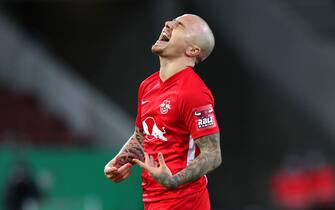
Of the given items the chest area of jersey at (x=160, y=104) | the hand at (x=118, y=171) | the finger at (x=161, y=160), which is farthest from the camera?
the hand at (x=118, y=171)

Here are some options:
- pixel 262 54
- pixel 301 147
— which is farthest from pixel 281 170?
pixel 262 54

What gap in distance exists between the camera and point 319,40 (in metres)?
17.5

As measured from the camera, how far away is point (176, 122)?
493cm

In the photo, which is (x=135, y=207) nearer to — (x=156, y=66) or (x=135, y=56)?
(x=156, y=66)

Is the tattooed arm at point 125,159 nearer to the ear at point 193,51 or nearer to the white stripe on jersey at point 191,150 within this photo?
the white stripe on jersey at point 191,150

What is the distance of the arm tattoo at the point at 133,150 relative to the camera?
5.32 meters

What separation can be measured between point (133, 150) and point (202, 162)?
702mm

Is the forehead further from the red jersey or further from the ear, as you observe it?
the red jersey

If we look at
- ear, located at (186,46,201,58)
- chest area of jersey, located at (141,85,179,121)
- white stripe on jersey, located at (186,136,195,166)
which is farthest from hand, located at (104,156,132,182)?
ear, located at (186,46,201,58)

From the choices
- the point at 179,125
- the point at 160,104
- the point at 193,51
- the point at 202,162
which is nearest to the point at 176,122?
the point at 179,125

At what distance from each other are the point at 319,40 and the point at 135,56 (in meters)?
3.99

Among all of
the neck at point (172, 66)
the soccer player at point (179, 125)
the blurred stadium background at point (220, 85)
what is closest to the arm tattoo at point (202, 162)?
the soccer player at point (179, 125)

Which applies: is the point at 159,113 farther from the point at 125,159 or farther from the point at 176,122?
the point at 125,159

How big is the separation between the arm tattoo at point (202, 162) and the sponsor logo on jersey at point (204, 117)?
0.07 metres
